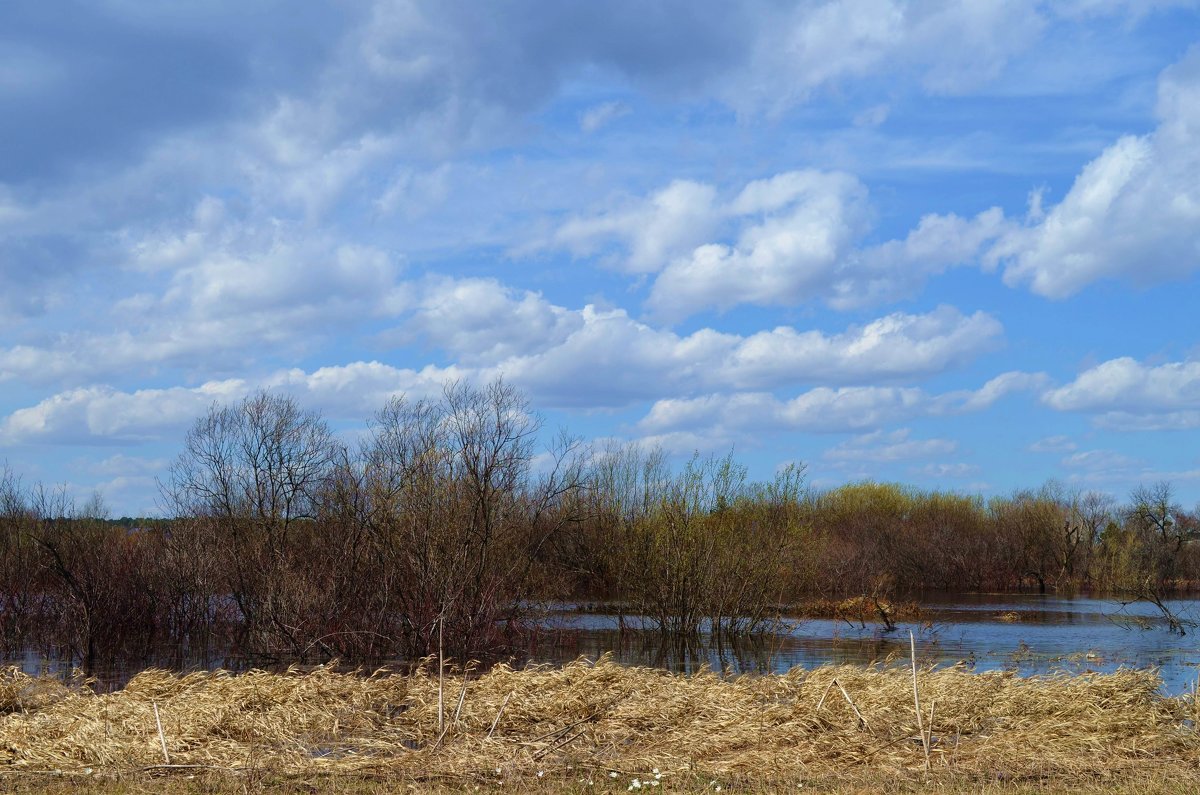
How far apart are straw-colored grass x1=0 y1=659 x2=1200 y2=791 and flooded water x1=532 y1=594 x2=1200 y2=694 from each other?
221 inches

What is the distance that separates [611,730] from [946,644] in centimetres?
1771

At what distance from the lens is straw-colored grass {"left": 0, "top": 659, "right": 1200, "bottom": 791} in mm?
11562

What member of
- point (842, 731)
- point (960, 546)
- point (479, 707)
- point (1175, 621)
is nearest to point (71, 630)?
point (479, 707)

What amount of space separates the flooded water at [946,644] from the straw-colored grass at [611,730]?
5.61 m

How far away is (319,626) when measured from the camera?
24938mm

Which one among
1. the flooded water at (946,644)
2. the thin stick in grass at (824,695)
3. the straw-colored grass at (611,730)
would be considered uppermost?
the thin stick in grass at (824,695)

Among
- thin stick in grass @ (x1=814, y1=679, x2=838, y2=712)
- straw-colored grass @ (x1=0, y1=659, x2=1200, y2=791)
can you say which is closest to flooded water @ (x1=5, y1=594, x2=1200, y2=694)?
straw-colored grass @ (x1=0, y1=659, x2=1200, y2=791)

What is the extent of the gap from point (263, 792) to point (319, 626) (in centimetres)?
1472

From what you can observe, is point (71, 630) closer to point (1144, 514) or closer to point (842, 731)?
point (842, 731)

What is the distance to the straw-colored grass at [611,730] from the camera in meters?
11.6

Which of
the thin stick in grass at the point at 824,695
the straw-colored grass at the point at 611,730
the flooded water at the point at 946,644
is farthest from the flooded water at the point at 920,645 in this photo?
the thin stick in grass at the point at 824,695

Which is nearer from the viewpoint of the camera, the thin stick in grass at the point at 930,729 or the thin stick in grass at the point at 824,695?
the thin stick in grass at the point at 930,729

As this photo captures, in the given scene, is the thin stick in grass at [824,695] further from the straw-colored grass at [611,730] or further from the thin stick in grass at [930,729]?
the thin stick in grass at [930,729]

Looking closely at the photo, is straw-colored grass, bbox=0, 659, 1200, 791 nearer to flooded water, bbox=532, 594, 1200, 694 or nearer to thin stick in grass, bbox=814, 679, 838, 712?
thin stick in grass, bbox=814, 679, 838, 712
